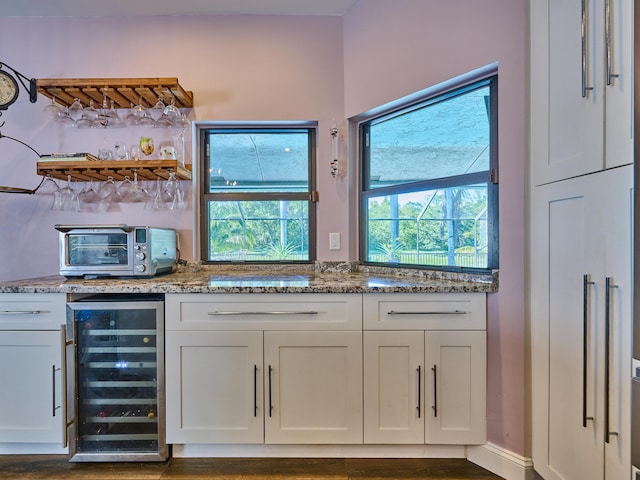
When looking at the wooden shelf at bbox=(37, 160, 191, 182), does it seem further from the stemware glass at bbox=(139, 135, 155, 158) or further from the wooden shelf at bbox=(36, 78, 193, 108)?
the wooden shelf at bbox=(36, 78, 193, 108)

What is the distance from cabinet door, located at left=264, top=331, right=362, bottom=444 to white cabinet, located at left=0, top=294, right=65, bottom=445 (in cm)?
102

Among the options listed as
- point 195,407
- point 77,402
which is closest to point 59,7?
point 77,402

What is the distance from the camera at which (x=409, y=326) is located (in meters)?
1.63

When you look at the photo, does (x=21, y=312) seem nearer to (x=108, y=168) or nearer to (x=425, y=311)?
(x=108, y=168)

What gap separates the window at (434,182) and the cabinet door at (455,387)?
42 cm

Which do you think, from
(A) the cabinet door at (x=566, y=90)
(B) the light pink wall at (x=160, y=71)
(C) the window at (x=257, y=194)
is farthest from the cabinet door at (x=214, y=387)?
(A) the cabinet door at (x=566, y=90)

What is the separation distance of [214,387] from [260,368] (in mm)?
242

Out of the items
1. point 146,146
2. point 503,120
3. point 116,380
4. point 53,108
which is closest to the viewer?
point 503,120

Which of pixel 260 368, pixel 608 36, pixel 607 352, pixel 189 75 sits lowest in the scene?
pixel 260 368

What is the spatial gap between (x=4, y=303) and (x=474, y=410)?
2.32 meters

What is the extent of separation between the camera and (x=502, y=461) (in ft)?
5.17

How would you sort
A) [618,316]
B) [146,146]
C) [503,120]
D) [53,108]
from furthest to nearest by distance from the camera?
1. [146,146]
2. [53,108]
3. [503,120]
4. [618,316]

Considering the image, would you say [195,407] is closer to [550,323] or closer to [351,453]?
[351,453]

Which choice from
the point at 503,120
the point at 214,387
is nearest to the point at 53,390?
the point at 214,387
